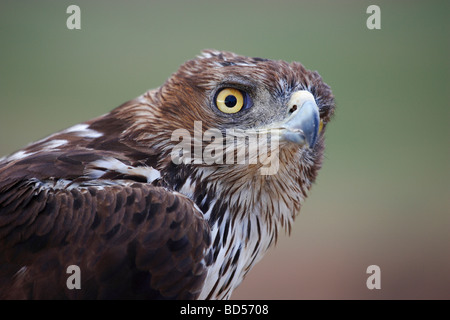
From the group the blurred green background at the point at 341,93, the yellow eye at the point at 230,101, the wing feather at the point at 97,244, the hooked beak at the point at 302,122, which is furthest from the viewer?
the blurred green background at the point at 341,93

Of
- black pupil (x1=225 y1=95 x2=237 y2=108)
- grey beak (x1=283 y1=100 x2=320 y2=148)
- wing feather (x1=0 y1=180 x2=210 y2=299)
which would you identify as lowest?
wing feather (x1=0 y1=180 x2=210 y2=299)

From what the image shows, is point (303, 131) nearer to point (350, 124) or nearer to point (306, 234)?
point (306, 234)

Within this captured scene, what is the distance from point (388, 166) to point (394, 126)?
3.74ft

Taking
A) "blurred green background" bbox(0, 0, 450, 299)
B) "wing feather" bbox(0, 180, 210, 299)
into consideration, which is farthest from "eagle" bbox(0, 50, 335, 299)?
"blurred green background" bbox(0, 0, 450, 299)

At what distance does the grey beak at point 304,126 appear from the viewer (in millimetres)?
2500

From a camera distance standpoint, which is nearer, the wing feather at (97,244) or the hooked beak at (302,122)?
the wing feather at (97,244)

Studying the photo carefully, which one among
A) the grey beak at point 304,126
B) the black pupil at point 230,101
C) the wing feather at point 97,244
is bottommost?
the wing feather at point 97,244

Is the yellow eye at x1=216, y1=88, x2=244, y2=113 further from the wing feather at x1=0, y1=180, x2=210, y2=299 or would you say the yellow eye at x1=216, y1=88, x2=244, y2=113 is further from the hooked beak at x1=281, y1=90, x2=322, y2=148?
the wing feather at x1=0, y1=180, x2=210, y2=299

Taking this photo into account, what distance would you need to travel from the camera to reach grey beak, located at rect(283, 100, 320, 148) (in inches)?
98.4

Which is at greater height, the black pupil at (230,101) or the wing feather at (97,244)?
the black pupil at (230,101)

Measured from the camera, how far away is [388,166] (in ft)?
31.7

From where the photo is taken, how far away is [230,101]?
2.68 meters

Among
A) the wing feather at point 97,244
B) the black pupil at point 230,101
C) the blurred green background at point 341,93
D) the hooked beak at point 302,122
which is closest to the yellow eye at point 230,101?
the black pupil at point 230,101

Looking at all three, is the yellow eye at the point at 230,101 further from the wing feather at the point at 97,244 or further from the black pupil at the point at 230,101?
the wing feather at the point at 97,244
